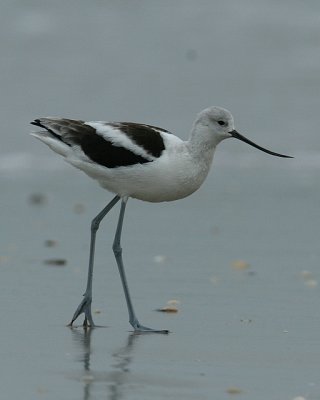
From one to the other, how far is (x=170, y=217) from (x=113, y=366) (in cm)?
556

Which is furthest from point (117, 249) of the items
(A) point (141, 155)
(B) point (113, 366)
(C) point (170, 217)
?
(C) point (170, 217)

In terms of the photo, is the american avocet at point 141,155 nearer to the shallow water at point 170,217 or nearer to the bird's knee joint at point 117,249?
the bird's knee joint at point 117,249

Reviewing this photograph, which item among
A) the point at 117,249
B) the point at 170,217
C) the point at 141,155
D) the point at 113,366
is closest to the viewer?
the point at 113,366

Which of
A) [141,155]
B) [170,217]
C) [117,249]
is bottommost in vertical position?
[170,217]

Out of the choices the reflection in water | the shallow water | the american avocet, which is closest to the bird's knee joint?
the american avocet

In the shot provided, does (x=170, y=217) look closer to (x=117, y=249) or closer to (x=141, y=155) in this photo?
(x=117, y=249)

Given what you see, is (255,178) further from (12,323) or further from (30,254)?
(12,323)

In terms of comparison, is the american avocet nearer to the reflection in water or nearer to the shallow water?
the reflection in water

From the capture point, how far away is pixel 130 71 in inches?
710

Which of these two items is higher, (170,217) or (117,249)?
(117,249)

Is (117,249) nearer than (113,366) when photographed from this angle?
No

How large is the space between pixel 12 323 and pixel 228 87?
10.3m

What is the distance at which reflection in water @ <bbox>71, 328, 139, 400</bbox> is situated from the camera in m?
6.15

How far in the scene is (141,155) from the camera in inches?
315
